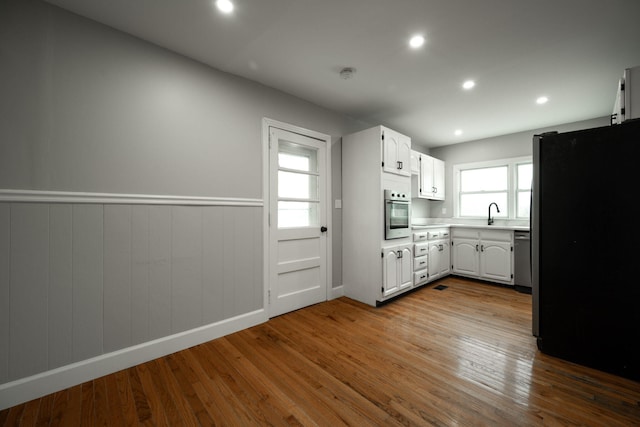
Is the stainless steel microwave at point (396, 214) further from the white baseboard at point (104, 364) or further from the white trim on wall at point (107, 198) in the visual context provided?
the white baseboard at point (104, 364)

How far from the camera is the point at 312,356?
6.75ft

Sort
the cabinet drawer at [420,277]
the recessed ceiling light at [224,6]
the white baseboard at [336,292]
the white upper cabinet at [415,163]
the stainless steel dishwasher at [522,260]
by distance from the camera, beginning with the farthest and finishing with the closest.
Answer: the white upper cabinet at [415,163]
the stainless steel dishwasher at [522,260]
the cabinet drawer at [420,277]
the white baseboard at [336,292]
the recessed ceiling light at [224,6]

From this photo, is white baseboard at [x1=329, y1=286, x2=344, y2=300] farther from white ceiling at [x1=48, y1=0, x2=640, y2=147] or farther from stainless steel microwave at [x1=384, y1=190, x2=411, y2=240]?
white ceiling at [x1=48, y1=0, x2=640, y2=147]

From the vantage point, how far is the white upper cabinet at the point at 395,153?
3.22m

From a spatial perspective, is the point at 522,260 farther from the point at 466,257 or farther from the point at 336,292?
the point at 336,292

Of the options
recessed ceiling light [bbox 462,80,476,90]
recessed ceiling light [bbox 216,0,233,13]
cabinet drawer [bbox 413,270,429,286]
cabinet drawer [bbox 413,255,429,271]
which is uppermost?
recessed ceiling light [bbox 462,80,476,90]

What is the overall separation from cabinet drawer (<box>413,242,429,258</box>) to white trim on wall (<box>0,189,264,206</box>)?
2.50 meters

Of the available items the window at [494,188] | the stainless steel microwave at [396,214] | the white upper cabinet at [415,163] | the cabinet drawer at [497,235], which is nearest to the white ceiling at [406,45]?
the white upper cabinet at [415,163]

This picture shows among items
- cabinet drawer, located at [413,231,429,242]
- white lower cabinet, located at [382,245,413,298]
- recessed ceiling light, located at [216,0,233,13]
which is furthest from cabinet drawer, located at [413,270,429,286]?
recessed ceiling light, located at [216,0,233,13]

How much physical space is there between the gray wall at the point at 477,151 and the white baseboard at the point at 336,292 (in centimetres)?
237

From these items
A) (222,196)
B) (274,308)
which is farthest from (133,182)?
(274,308)

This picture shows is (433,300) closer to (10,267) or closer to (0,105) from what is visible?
(10,267)

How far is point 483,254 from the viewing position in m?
4.15

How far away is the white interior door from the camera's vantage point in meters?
2.84
